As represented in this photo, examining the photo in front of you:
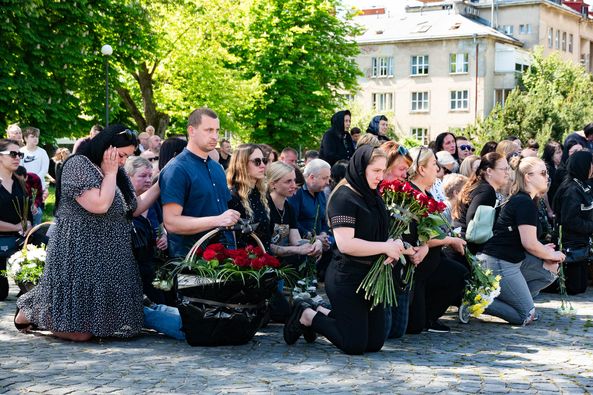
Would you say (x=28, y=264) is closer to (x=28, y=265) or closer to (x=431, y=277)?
(x=28, y=265)

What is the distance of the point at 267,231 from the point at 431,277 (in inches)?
72.3

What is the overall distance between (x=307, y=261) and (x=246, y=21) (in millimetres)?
41167

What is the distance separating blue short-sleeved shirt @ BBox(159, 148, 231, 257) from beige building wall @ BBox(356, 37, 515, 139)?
66.5m

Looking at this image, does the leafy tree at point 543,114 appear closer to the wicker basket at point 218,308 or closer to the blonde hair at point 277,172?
the blonde hair at point 277,172

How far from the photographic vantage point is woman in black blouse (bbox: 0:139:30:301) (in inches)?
439

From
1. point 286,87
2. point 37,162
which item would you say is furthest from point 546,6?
point 37,162

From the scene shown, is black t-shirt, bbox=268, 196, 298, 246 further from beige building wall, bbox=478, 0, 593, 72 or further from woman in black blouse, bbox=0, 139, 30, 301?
beige building wall, bbox=478, 0, 593, 72

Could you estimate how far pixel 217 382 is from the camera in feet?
22.5

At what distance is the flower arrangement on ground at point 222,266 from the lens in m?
8.02

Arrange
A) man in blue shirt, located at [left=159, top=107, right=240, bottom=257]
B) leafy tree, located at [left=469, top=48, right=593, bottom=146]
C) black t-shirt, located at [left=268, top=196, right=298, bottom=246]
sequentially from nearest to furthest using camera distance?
man in blue shirt, located at [left=159, top=107, right=240, bottom=257], black t-shirt, located at [left=268, top=196, right=298, bottom=246], leafy tree, located at [left=469, top=48, right=593, bottom=146]

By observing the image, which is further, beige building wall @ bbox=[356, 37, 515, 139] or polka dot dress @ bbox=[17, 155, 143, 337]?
beige building wall @ bbox=[356, 37, 515, 139]

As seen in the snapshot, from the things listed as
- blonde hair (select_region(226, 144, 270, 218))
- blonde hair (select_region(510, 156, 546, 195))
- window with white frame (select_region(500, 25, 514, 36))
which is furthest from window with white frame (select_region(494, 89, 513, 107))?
blonde hair (select_region(226, 144, 270, 218))

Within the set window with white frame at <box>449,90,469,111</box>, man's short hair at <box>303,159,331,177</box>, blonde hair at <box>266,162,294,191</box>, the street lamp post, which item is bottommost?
blonde hair at <box>266,162,294,191</box>

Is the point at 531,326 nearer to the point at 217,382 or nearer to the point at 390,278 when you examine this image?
the point at 390,278
